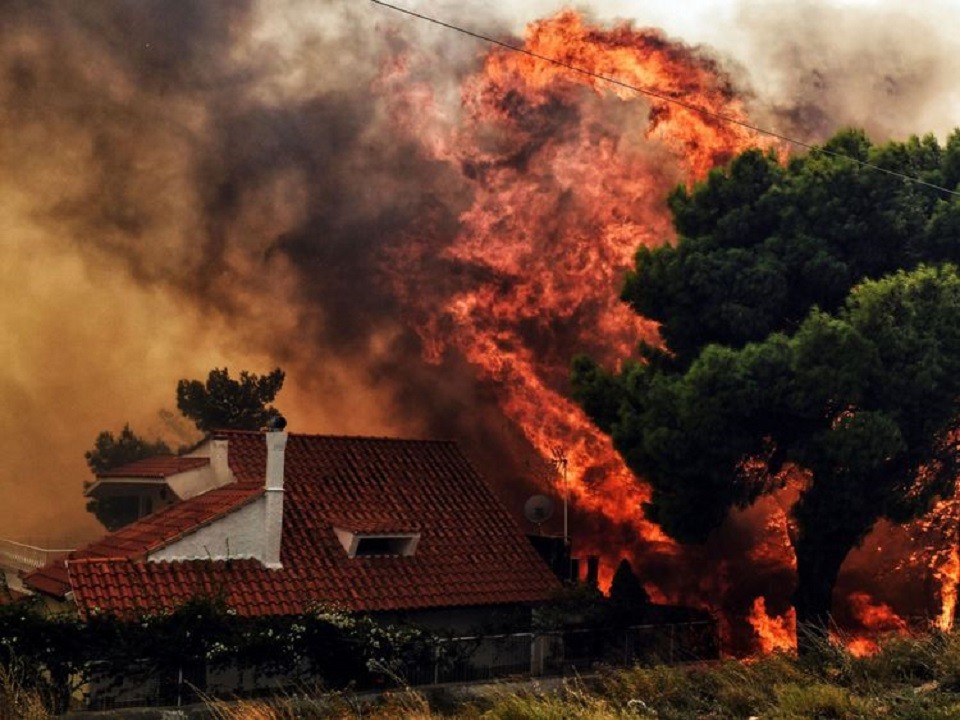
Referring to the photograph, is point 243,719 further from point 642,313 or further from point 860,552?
point 860,552

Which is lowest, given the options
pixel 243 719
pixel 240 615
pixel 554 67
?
pixel 243 719

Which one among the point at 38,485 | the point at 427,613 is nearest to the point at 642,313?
the point at 427,613

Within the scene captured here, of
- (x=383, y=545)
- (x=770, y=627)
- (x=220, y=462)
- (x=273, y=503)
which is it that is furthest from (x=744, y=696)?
(x=770, y=627)

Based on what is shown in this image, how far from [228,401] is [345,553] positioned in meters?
26.3

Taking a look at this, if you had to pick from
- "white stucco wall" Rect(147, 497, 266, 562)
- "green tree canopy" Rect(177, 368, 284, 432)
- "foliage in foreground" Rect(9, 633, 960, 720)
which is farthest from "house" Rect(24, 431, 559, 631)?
"green tree canopy" Rect(177, 368, 284, 432)

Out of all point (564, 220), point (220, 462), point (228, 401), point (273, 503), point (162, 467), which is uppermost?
point (564, 220)

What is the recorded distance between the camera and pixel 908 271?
30.1 meters

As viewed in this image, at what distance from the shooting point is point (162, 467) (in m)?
35.8

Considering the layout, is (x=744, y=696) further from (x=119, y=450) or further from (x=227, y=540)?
(x=119, y=450)

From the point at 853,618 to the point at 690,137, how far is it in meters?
19.9

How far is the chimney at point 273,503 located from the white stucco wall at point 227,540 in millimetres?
164

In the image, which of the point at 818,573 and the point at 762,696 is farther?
the point at 818,573

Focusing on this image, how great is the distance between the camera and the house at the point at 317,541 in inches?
1022

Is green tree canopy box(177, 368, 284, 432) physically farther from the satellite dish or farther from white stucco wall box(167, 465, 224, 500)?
the satellite dish
